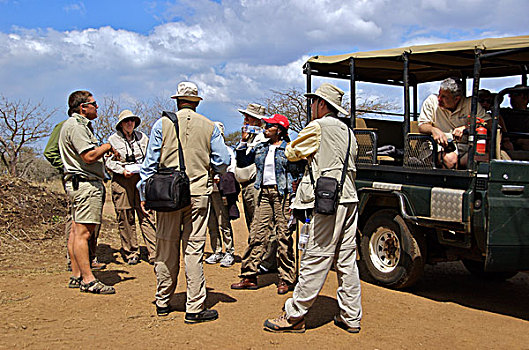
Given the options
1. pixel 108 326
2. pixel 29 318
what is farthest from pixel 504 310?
pixel 29 318

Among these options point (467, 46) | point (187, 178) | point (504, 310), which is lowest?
point (504, 310)

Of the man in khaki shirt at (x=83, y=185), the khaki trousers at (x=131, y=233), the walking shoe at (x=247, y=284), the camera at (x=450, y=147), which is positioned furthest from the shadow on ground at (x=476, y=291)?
the man in khaki shirt at (x=83, y=185)

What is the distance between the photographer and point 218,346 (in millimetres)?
4375

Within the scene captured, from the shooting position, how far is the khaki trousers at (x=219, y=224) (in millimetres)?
7734

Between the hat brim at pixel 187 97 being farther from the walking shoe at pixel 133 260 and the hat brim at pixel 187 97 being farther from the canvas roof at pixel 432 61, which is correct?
the walking shoe at pixel 133 260

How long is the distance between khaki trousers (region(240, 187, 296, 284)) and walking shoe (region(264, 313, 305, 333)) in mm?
1317

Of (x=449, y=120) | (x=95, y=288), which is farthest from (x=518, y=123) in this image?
(x=95, y=288)

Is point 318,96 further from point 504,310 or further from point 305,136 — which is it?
point 504,310

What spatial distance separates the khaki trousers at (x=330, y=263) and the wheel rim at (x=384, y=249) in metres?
1.64

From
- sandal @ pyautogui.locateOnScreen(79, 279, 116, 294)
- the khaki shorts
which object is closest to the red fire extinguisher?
the khaki shorts

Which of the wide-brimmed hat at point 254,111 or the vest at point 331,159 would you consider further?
the wide-brimmed hat at point 254,111

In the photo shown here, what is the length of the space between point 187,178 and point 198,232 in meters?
0.52

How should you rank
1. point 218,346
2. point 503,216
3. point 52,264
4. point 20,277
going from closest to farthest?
point 218,346
point 503,216
point 20,277
point 52,264

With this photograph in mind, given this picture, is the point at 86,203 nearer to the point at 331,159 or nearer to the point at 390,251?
the point at 331,159
